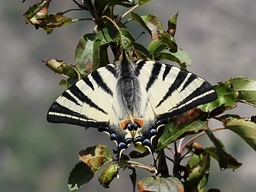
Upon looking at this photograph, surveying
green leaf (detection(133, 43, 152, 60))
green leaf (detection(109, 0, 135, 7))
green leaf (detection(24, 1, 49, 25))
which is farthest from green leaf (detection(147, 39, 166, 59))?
green leaf (detection(24, 1, 49, 25))

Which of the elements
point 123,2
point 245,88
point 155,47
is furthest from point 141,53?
point 245,88

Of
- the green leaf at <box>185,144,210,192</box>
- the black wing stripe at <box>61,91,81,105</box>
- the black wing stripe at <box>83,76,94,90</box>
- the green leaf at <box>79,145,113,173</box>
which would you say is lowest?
the green leaf at <box>185,144,210,192</box>

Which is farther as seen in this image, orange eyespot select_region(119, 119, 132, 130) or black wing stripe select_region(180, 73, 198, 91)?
A: orange eyespot select_region(119, 119, 132, 130)

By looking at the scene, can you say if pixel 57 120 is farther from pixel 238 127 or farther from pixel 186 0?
pixel 186 0

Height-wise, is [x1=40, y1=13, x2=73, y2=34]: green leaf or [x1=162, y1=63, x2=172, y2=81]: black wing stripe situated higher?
[x1=40, y1=13, x2=73, y2=34]: green leaf

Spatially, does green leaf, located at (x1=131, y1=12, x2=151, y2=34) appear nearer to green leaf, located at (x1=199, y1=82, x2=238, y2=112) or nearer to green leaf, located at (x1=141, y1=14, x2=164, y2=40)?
green leaf, located at (x1=141, y1=14, x2=164, y2=40)

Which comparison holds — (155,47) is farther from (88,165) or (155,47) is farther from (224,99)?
(88,165)
